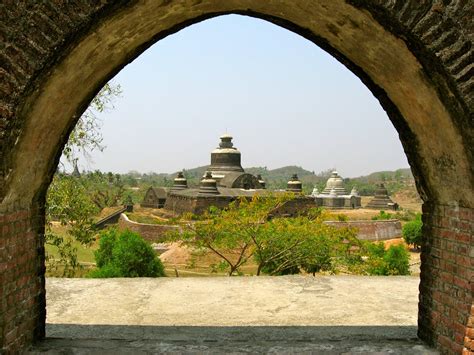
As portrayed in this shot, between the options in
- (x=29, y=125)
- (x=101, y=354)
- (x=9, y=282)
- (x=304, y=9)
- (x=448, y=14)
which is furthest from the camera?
(x=101, y=354)

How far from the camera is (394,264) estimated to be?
54.6 ft

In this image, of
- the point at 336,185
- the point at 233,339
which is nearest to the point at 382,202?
the point at 336,185

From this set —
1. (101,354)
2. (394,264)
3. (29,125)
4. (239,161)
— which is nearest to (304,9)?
(29,125)

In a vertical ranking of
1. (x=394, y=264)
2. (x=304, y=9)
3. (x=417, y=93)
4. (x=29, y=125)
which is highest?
(x=304, y=9)

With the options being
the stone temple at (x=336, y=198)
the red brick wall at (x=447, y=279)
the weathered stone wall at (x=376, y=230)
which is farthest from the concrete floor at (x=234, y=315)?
the stone temple at (x=336, y=198)

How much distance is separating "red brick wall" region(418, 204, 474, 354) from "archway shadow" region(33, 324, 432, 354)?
0.27 meters

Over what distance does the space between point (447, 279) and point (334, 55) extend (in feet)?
6.34

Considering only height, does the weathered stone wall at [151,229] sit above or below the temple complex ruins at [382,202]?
below

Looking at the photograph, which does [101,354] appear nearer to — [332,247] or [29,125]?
[29,125]

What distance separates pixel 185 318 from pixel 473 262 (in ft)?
11.3

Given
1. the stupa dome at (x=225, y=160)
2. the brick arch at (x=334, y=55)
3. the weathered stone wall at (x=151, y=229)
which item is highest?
the stupa dome at (x=225, y=160)

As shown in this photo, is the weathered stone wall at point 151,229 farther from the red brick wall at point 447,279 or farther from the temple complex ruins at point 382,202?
the red brick wall at point 447,279

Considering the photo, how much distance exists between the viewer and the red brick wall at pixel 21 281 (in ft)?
10.7

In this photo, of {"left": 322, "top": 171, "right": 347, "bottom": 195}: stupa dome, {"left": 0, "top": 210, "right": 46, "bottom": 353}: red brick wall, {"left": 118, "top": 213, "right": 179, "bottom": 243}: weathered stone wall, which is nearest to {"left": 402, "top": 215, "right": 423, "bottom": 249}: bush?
{"left": 118, "top": 213, "right": 179, "bottom": 243}: weathered stone wall
